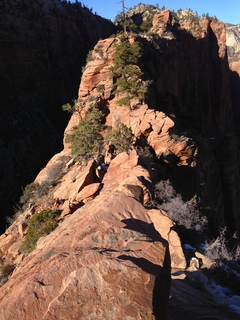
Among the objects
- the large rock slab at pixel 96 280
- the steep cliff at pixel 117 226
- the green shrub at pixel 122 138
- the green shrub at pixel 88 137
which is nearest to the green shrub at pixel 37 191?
the steep cliff at pixel 117 226

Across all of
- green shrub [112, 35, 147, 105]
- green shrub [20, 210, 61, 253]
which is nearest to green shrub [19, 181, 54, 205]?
green shrub [20, 210, 61, 253]

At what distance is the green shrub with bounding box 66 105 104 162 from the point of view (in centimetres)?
1524

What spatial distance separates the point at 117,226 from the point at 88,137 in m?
11.9

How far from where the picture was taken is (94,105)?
1883 centimetres

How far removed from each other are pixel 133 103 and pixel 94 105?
2601 mm

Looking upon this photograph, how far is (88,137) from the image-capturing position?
54.1 ft

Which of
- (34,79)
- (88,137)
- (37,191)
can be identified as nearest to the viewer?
(37,191)

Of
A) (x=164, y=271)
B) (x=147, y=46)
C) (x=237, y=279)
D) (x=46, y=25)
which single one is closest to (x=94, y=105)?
(x=147, y=46)

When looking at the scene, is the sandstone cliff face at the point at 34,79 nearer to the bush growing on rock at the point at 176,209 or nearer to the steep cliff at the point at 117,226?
the steep cliff at the point at 117,226

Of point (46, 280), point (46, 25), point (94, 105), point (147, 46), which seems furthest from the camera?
point (46, 25)

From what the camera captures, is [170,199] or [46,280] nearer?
[46,280]

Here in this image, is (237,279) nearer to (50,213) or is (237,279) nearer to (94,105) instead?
(50,213)

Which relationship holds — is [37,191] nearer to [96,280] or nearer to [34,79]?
[96,280]

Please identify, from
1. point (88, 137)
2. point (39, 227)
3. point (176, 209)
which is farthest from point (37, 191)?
point (176, 209)
